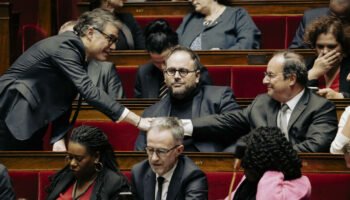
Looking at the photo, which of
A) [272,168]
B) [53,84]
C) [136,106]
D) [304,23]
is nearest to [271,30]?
[304,23]

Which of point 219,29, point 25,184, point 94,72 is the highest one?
point 219,29

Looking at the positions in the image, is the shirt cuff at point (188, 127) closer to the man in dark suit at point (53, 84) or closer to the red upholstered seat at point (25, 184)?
the man in dark suit at point (53, 84)

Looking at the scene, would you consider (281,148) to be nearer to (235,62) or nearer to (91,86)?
(91,86)

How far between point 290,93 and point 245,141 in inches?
13.4

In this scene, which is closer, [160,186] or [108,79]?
[160,186]

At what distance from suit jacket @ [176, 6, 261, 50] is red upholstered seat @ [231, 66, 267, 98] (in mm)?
130

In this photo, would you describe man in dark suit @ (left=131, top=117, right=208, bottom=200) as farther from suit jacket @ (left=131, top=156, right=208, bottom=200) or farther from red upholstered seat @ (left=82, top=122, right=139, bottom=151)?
red upholstered seat @ (left=82, top=122, right=139, bottom=151)

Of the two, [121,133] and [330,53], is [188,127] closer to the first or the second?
[121,133]

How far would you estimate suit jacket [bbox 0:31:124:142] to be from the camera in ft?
3.96

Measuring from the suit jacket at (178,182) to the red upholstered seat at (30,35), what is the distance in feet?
3.47

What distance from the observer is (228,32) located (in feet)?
5.84

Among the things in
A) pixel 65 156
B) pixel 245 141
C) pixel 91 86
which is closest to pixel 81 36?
pixel 91 86

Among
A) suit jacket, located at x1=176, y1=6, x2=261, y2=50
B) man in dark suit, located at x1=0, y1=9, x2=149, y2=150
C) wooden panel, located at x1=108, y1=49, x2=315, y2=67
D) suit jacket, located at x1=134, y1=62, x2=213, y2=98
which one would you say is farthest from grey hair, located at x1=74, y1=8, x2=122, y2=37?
suit jacket, located at x1=176, y1=6, x2=261, y2=50

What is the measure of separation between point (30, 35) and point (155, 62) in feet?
1.99
